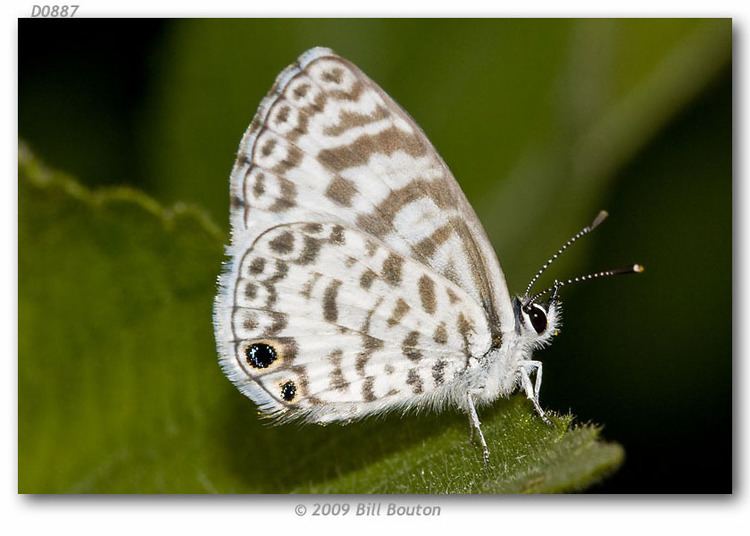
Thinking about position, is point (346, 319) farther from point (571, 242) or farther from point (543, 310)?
point (571, 242)

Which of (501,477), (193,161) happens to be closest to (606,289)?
(501,477)

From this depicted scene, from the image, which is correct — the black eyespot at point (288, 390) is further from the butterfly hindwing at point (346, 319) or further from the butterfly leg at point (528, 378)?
the butterfly leg at point (528, 378)

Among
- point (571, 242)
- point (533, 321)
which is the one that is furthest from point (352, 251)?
point (571, 242)

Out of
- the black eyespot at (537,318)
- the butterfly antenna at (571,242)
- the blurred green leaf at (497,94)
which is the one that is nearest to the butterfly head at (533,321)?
the black eyespot at (537,318)

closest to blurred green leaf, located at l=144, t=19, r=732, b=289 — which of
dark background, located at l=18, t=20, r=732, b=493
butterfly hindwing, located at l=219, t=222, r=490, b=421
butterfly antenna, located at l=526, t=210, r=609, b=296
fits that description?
dark background, located at l=18, t=20, r=732, b=493

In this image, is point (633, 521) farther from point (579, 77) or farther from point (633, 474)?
point (579, 77)

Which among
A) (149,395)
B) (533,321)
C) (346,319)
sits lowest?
(149,395)
